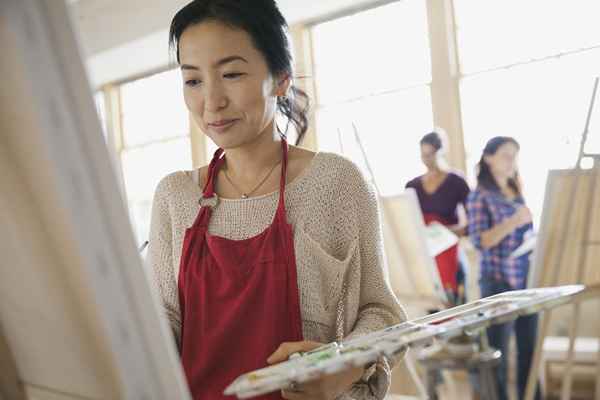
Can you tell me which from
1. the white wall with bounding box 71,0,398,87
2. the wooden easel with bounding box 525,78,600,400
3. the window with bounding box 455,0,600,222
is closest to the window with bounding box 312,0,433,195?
the white wall with bounding box 71,0,398,87

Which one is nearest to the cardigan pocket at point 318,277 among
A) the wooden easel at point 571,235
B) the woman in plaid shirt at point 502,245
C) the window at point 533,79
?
the wooden easel at point 571,235

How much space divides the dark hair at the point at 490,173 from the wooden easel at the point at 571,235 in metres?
1.29

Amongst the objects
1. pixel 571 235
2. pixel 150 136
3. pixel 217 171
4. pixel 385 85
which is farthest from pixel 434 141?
pixel 150 136

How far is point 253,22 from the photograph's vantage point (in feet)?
3.38

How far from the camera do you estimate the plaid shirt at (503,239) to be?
10.4 feet

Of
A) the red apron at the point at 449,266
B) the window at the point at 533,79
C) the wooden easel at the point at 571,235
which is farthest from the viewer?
the window at the point at 533,79

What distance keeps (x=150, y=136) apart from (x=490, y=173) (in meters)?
4.80

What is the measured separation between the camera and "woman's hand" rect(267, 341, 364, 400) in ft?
2.61

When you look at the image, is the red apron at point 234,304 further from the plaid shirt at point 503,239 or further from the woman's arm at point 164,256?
the plaid shirt at point 503,239

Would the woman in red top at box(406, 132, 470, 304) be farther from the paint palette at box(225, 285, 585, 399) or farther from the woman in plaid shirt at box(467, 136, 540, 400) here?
the paint palette at box(225, 285, 585, 399)

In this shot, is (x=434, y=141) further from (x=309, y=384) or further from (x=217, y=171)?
(x=309, y=384)

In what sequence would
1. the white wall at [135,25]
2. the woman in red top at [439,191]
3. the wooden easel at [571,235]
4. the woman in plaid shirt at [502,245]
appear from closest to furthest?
the wooden easel at [571,235] → the woman in plaid shirt at [502,245] → the woman in red top at [439,191] → the white wall at [135,25]

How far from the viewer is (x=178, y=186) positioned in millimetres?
1163

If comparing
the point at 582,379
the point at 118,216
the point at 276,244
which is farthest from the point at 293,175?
the point at 582,379
